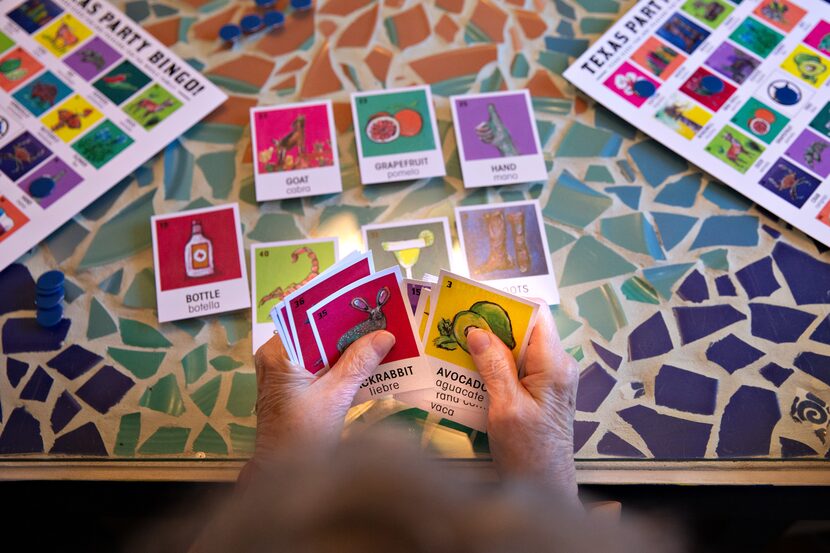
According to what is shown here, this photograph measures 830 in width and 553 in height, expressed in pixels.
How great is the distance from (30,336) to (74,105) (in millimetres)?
562

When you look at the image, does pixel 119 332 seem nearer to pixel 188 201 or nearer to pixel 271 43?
pixel 188 201

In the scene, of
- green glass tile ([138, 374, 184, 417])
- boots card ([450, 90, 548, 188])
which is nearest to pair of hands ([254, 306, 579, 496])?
green glass tile ([138, 374, 184, 417])

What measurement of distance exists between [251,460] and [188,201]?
2.06 ft

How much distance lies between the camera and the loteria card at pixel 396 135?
146 centimetres

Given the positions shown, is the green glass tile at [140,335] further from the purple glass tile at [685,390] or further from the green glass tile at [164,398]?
the purple glass tile at [685,390]

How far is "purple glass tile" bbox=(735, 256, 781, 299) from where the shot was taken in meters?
1.35

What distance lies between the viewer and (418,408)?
124cm

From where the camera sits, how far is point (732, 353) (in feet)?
4.25

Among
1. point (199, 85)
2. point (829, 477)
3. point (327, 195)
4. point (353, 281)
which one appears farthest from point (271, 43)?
point (829, 477)

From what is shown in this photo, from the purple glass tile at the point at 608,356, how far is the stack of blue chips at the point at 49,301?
108cm

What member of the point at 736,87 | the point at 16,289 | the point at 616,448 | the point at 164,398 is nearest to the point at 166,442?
the point at 164,398

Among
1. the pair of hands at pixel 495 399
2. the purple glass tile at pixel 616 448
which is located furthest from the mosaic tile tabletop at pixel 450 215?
the pair of hands at pixel 495 399

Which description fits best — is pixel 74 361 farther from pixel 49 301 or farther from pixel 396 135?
pixel 396 135

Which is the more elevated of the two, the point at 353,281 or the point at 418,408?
the point at 353,281
